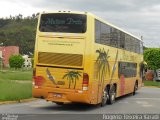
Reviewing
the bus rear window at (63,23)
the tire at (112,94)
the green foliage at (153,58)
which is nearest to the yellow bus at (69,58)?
the bus rear window at (63,23)

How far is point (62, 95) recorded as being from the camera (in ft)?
61.6

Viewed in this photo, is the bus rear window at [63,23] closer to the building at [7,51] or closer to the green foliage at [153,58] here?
the green foliage at [153,58]

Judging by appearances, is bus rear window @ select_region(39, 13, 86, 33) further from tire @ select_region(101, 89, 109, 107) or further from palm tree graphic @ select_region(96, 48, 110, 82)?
tire @ select_region(101, 89, 109, 107)

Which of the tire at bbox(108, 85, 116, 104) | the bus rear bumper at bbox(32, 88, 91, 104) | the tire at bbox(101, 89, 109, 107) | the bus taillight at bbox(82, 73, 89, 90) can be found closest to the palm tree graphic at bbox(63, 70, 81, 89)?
the bus taillight at bbox(82, 73, 89, 90)

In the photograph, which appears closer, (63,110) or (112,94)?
(63,110)

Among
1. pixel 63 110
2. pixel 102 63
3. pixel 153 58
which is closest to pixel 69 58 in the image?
pixel 102 63

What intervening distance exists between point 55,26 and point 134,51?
11.0 meters

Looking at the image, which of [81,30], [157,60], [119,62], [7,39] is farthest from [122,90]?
[7,39]

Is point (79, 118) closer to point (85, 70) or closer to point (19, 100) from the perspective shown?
point (85, 70)

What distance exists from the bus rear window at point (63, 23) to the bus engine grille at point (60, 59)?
103 cm

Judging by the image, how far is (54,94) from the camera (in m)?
18.9

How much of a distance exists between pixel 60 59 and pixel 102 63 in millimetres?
2321

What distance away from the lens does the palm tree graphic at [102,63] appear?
64.7 feet

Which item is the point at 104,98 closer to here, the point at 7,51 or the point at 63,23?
the point at 63,23
